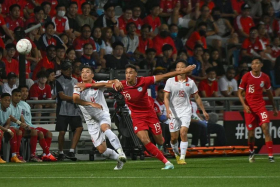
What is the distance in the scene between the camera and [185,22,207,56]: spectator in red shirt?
2461 centimetres

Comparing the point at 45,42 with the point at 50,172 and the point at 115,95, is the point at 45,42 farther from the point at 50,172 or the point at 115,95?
the point at 50,172

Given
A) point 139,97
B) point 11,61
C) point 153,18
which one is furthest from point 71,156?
point 153,18

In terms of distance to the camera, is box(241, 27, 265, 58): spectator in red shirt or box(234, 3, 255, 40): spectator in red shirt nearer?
box(241, 27, 265, 58): spectator in red shirt

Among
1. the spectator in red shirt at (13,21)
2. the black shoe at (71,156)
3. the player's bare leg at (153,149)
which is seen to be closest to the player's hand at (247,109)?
the player's bare leg at (153,149)

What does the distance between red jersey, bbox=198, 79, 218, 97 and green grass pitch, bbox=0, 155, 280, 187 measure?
7.57 meters

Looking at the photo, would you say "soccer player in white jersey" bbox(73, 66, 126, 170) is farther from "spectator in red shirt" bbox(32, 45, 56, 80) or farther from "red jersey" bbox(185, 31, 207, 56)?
"red jersey" bbox(185, 31, 207, 56)

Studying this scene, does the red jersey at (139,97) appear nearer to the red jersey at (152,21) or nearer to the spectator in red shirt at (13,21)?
the spectator in red shirt at (13,21)

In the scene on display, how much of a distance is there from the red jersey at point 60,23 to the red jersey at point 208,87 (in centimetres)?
451

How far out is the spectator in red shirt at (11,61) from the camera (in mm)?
19688

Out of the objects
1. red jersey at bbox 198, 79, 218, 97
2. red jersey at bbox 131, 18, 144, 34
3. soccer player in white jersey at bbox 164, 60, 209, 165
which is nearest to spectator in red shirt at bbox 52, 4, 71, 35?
red jersey at bbox 131, 18, 144, 34

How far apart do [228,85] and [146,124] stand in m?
9.62

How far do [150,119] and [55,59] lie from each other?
23.3 ft

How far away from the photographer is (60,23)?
2192 cm

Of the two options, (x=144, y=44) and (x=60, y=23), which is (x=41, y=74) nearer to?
(x=60, y=23)
